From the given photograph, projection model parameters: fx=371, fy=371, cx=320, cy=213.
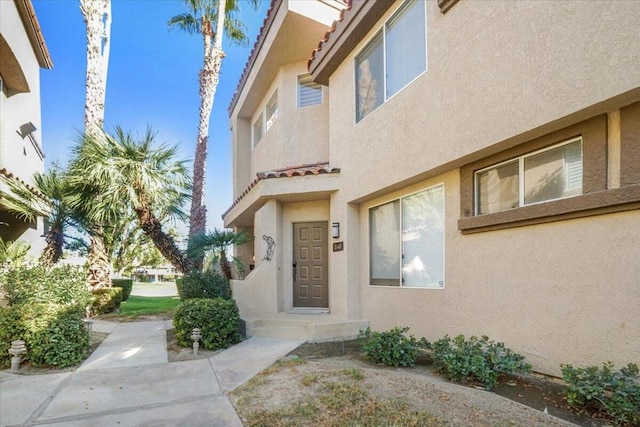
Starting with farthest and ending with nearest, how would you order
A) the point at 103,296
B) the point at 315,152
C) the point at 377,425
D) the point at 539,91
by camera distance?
the point at 103,296
the point at 315,152
the point at 539,91
the point at 377,425

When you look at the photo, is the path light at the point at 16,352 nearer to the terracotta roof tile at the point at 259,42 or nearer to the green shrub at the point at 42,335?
the green shrub at the point at 42,335

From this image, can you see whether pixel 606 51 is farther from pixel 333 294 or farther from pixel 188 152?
pixel 188 152

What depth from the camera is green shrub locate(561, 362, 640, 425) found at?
3.39 meters

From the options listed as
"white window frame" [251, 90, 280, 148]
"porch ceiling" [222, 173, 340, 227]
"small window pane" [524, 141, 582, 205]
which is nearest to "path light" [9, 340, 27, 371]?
"porch ceiling" [222, 173, 340, 227]

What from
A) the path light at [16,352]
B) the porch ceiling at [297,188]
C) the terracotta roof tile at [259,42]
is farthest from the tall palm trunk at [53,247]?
the terracotta roof tile at [259,42]

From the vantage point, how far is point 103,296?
476 inches

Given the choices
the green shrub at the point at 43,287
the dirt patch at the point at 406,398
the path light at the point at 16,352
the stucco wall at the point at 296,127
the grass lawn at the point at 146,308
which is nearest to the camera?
the dirt patch at the point at 406,398

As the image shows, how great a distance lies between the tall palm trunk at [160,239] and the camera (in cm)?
985

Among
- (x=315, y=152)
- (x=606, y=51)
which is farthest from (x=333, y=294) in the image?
(x=606, y=51)

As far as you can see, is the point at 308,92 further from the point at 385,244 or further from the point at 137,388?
the point at 137,388

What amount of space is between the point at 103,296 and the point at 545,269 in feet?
41.2

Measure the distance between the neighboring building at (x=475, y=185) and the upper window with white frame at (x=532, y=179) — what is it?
0.02 meters

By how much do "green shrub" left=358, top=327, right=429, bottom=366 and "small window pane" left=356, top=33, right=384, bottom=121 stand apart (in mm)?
4735

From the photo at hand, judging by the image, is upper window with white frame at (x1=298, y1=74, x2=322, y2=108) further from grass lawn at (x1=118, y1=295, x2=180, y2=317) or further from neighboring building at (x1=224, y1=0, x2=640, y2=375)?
grass lawn at (x1=118, y1=295, x2=180, y2=317)
